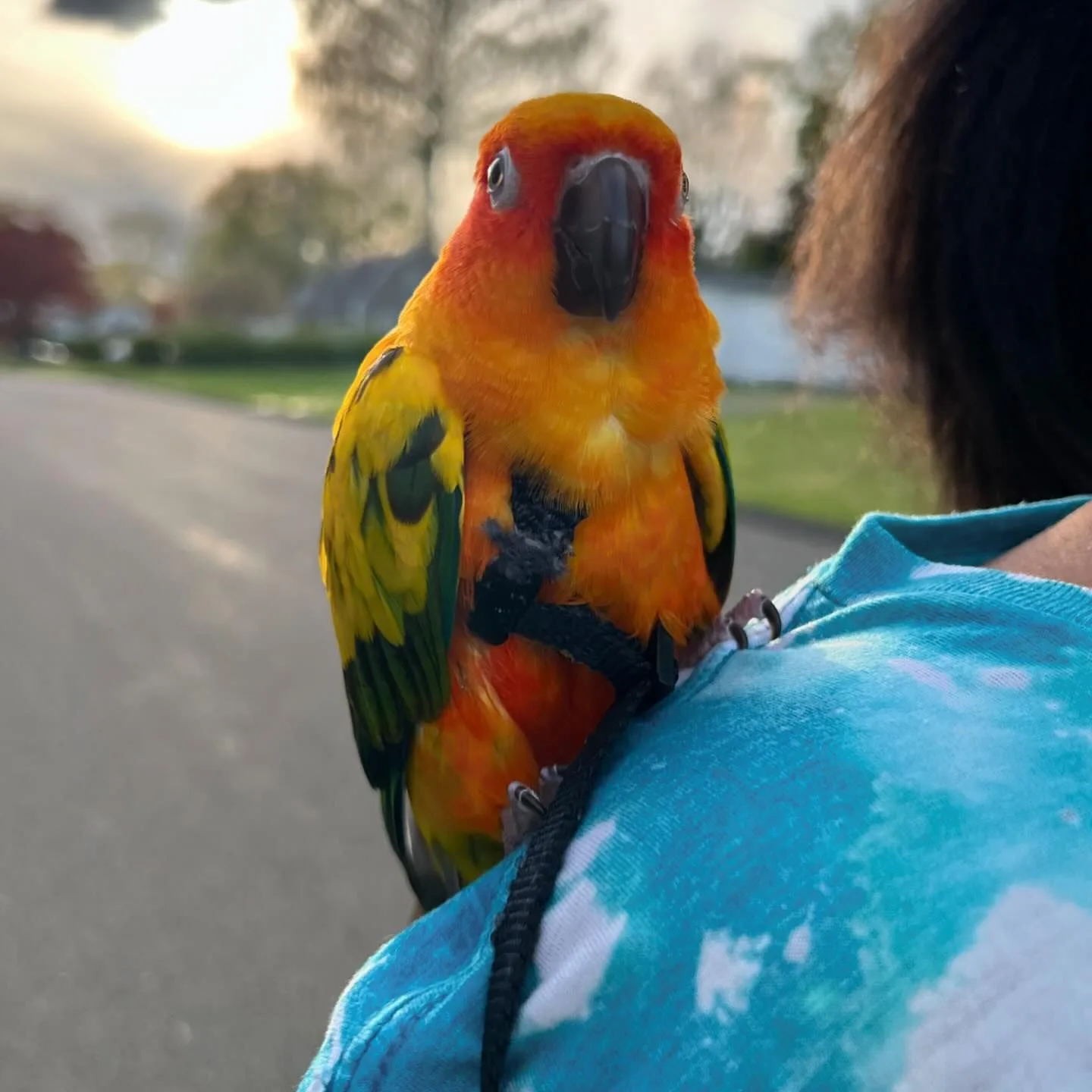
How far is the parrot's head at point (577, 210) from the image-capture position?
65 centimetres

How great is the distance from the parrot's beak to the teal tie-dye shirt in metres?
0.30

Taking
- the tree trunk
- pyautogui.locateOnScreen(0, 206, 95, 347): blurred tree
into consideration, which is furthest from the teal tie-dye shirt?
pyautogui.locateOnScreen(0, 206, 95, 347): blurred tree

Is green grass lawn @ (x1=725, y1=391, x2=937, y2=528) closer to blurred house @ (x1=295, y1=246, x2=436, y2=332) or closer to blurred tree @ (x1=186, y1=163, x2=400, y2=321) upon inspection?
blurred house @ (x1=295, y1=246, x2=436, y2=332)

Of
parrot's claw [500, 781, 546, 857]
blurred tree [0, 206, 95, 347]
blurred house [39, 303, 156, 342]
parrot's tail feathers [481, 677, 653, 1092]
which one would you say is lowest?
blurred house [39, 303, 156, 342]

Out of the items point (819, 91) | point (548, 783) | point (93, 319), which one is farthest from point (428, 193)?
point (93, 319)

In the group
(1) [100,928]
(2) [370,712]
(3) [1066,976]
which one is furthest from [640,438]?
(1) [100,928]

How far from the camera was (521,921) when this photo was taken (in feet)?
1.37

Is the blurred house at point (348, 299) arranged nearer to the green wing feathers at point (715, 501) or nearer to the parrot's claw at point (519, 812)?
the green wing feathers at point (715, 501)

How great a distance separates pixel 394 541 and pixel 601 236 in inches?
10.1

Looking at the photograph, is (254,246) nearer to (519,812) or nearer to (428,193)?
(428,193)

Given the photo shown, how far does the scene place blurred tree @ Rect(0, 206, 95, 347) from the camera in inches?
711

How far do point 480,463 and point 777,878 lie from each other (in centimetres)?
36

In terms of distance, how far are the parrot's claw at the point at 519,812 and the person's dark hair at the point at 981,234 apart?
0.49 metres

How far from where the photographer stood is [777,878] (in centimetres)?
37
